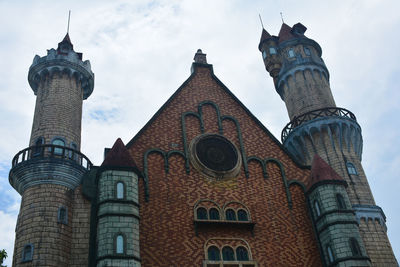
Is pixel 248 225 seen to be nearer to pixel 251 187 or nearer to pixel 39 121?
pixel 251 187

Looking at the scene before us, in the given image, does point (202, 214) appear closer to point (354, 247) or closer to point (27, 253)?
point (354, 247)

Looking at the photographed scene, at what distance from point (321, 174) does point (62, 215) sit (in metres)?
13.0

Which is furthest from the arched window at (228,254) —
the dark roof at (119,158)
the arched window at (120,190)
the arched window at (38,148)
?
the arched window at (38,148)

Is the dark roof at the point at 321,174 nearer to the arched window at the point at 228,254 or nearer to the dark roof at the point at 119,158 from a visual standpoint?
the arched window at the point at 228,254

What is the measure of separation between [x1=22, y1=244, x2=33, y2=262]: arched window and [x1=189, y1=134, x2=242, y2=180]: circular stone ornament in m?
8.64

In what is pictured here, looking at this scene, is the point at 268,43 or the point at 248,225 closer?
the point at 248,225

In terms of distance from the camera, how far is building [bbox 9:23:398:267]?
64.3ft

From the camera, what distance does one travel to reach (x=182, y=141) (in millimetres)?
24062

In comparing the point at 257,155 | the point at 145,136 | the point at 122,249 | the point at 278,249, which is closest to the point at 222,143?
the point at 257,155

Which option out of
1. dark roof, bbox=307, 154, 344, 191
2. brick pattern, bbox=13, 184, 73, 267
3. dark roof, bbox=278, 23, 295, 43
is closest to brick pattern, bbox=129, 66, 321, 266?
dark roof, bbox=307, 154, 344, 191

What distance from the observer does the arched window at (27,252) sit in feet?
62.4

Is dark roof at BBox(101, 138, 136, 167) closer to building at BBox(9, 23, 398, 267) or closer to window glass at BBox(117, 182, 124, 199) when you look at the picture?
building at BBox(9, 23, 398, 267)

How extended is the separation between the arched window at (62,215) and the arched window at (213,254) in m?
6.63

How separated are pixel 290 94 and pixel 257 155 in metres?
9.07
